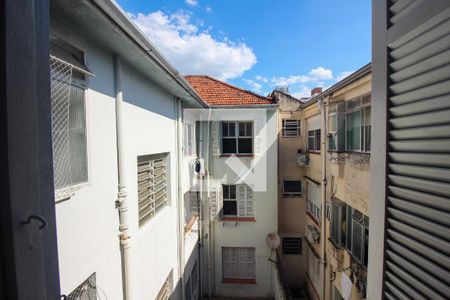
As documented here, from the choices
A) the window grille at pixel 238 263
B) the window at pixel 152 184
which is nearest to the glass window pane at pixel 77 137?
the window at pixel 152 184

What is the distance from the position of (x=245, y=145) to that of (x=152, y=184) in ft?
18.4

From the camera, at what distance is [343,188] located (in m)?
6.49

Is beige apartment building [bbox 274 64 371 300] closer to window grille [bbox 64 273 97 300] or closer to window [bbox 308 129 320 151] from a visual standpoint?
window [bbox 308 129 320 151]

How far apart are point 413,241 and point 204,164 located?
849cm

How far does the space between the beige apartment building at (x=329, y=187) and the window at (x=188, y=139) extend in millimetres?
4532

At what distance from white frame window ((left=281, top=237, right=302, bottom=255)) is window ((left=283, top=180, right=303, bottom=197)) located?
2.11m

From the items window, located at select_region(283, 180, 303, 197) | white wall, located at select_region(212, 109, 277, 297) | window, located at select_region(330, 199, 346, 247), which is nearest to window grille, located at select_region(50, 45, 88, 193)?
window, located at select_region(330, 199, 346, 247)

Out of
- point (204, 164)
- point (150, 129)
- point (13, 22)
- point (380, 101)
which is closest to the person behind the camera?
point (13, 22)

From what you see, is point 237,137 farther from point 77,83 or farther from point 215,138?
point 77,83

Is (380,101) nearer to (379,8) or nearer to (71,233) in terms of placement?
(379,8)

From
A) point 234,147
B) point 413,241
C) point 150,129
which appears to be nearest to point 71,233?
point 150,129

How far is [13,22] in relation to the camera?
2.64ft

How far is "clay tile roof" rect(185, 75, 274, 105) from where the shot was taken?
9.74 metres

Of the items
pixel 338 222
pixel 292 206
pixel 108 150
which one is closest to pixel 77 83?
pixel 108 150
